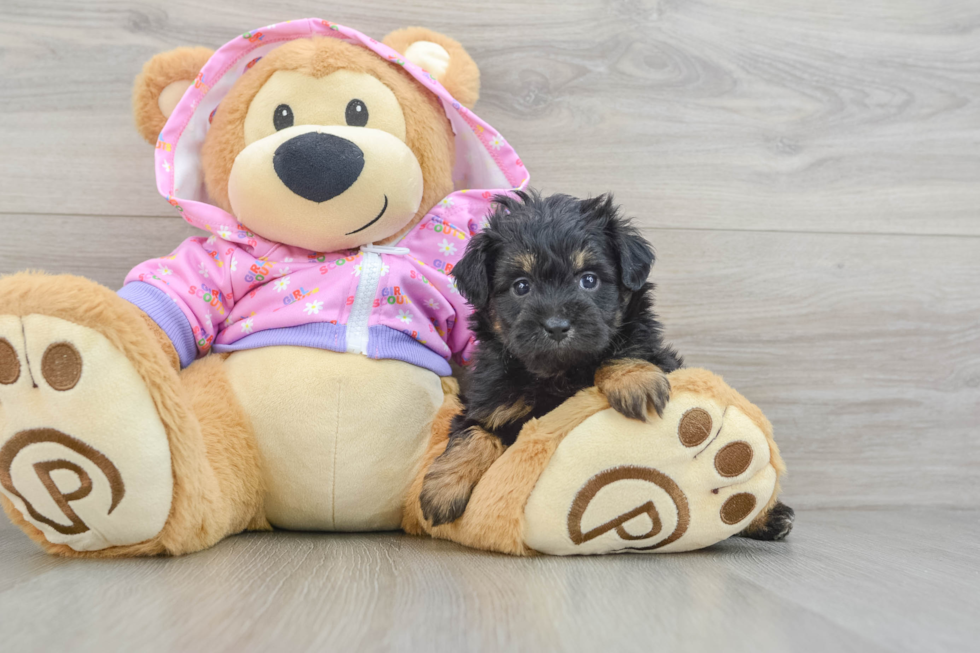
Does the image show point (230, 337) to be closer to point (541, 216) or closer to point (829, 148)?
point (541, 216)

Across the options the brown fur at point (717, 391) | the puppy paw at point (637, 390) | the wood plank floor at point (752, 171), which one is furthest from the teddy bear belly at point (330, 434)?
the wood plank floor at point (752, 171)

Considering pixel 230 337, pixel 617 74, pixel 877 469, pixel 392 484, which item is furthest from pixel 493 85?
pixel 877 469

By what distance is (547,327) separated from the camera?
4.36 ft

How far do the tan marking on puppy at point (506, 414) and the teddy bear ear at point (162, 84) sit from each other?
116cm

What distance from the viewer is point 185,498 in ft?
4.47

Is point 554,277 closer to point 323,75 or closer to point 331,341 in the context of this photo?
point 331,341

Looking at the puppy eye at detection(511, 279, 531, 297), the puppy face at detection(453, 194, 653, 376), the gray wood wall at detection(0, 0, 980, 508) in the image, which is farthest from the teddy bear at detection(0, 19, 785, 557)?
the gray wood wall at detection(0, 0, 980, 508)

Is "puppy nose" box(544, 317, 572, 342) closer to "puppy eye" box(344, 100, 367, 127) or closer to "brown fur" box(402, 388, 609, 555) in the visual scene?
"brown fur" box(402, 388, 609, 555)

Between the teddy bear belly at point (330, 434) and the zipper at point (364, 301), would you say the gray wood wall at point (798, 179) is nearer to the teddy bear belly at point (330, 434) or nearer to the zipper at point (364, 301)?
the zipper at point (364, 301)

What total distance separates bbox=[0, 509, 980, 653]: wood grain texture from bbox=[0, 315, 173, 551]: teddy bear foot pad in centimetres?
10

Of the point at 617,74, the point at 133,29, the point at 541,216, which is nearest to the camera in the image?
the point at 541,216

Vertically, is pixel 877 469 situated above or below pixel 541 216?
below

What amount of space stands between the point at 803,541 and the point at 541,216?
1011 mm

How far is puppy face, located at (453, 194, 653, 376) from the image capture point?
1.35 m
